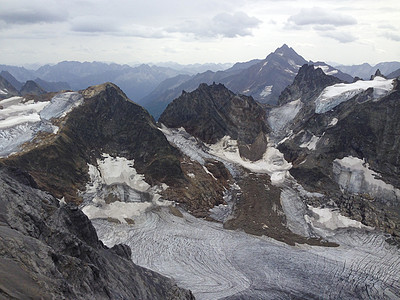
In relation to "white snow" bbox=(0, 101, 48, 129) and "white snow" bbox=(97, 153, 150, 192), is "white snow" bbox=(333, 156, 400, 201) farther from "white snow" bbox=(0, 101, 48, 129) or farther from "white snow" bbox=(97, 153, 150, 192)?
"white snow" bbox=(0, 101, 48, 129)

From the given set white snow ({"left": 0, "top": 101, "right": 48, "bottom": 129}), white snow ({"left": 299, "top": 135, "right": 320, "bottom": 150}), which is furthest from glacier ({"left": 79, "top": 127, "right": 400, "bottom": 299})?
white snow ({"left": 299, "top": 135, "right": 320, "bottom": 150})

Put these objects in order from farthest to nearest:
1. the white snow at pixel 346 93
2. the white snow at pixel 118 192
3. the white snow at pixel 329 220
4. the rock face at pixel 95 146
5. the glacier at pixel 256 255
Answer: the white snow at pixel 346 93 → the rock face at pixel 95 146 → the white snow at pixel 329 220 → the white snow at pixel 118 192 → the glacier at pixel 256 255

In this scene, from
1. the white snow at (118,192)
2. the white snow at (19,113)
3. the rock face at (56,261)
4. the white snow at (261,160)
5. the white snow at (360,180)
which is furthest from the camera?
the white snow at (261,160)

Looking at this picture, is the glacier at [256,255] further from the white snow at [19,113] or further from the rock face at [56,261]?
the white snow at [19,113]

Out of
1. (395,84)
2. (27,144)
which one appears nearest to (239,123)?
(395,84)

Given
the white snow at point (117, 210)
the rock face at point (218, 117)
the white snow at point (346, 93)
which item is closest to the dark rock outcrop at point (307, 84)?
the white snow at point (346, 93)

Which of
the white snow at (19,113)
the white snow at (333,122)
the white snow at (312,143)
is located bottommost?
the white snow at (312,143)

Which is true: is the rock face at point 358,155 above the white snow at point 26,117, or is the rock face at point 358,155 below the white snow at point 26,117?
below
